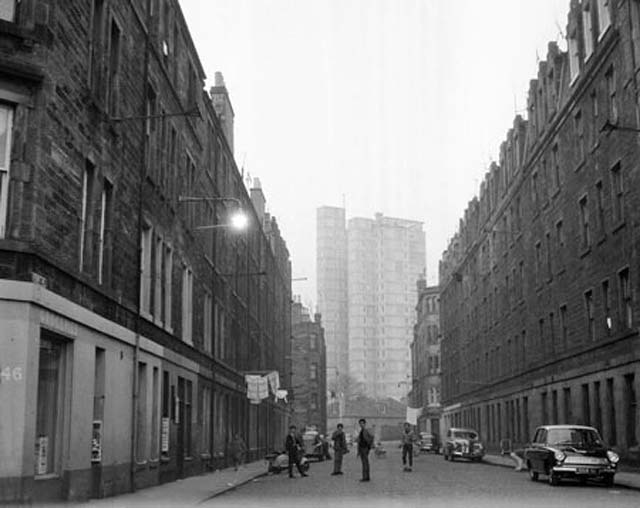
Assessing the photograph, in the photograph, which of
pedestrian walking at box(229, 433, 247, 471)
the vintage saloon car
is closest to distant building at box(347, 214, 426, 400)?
pedestrian walking at box(229, 433, 247, 471)

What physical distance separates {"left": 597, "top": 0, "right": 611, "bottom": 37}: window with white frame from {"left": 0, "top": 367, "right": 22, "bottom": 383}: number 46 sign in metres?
25.7

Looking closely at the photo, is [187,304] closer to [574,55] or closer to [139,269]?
[139,269]

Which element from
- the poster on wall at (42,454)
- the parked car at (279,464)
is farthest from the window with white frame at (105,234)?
the parked car at (279,464)

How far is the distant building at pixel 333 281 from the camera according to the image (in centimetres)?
17712

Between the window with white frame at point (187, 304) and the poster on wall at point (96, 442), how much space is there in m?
10.5

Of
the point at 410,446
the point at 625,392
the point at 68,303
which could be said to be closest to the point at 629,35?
the point at 625,392

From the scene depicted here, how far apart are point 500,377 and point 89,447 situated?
42.0m

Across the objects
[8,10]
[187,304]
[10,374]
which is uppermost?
[8,10]

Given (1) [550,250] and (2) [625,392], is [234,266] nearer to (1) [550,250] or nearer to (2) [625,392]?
(1) [550,250]

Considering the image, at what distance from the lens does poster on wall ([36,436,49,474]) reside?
15648mm

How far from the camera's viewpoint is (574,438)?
24953mm

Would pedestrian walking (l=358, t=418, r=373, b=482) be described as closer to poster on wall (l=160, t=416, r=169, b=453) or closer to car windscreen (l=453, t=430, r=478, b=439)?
poster on wall (l=160, t=416, r=169, b=453)

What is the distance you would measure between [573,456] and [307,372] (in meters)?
81.6

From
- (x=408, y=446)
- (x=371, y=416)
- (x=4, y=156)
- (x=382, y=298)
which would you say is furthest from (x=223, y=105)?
(x=382, y=298)
